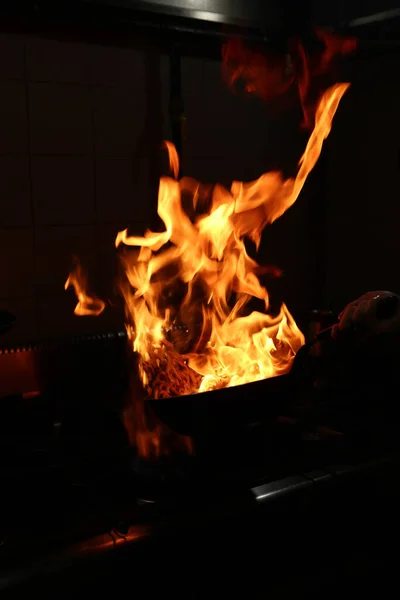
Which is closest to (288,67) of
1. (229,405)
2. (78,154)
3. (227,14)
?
(227,14)

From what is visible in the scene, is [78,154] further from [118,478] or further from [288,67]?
[118,478]

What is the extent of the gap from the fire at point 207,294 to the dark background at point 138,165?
0.09m

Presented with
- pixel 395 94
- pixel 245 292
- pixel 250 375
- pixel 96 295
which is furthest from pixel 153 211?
pixel 395 94

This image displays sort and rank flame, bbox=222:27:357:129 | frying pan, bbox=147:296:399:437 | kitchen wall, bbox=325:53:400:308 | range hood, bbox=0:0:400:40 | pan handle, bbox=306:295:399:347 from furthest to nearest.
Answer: kitchen wall, bbox=325:53:400:308, flame, bbox=222:27:357:129, range hood, bbox=0:0:400:40, pan handle, bbox=306:295:399:347, frying pan, bbox=147:296:399:437

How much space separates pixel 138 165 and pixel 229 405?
97 cm

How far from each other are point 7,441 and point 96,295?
69 cm

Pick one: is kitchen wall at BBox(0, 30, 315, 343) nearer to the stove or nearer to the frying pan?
the stove

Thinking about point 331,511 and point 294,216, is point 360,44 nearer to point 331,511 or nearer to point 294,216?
point 294,216

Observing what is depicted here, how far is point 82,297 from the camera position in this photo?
5.92 ft

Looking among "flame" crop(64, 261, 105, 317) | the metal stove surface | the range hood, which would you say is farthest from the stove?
the range hood

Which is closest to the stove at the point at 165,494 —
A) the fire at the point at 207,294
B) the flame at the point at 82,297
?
the fire at the point at 207,294

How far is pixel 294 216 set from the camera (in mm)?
2191

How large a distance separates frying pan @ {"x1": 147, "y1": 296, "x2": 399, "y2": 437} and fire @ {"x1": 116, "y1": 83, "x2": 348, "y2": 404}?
0.08m

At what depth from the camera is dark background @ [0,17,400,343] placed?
1686 mm
